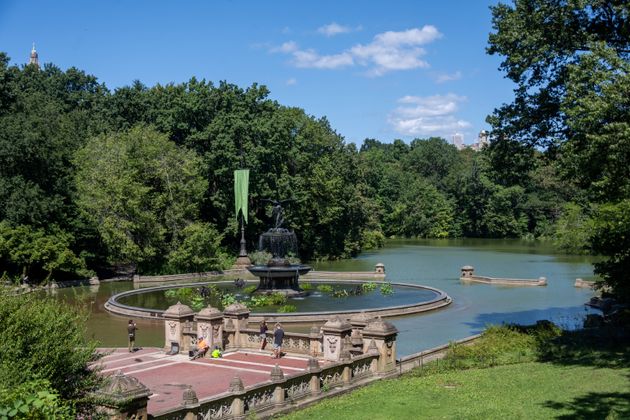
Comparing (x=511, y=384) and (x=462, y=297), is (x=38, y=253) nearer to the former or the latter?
(x=462, y=297)

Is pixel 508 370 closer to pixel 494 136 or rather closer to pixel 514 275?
pixel 494 136

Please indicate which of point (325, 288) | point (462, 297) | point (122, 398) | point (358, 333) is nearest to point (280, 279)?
point (325, 288)

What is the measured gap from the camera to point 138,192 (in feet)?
166

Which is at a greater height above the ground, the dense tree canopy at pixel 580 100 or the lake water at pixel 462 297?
the dense tree canopy at pixel 580 100

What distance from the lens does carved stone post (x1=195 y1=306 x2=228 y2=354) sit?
2233 cm

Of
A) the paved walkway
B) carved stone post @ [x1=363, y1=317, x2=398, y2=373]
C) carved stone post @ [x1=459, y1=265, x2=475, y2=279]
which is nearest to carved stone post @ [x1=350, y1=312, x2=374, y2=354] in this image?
carved stone post @ [x1=363, y1=317, x2=398, y2=373]

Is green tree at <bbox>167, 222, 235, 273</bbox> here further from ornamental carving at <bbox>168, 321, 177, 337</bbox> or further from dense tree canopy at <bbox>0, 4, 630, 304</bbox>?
ornamental carving at <bbox>168, 321, 177, 337</bbox>

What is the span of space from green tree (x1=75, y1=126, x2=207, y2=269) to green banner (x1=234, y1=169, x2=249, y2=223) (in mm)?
2907

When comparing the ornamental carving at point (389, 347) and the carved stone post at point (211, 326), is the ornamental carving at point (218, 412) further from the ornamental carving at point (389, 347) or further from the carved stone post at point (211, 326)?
the carved stone post at point (211, 326)

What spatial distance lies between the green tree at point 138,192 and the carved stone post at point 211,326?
2934 centimetres

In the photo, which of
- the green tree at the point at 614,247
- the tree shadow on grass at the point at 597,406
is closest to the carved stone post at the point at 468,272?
the green tree at the point at 614,247

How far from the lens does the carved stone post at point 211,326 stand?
73.3ft

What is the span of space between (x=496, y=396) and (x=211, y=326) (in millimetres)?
11118

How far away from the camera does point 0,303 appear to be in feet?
33.2
